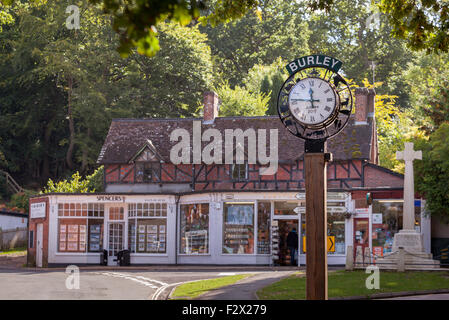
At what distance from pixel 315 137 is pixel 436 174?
20.7 m

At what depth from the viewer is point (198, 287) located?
889 inches

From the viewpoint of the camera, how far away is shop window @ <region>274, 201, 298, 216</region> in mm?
36188

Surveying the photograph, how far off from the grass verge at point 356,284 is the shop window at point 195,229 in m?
11.9

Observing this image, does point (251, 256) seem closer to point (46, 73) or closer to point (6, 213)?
point (6, 213)

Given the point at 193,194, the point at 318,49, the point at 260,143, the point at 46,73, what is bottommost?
the point at 193,194

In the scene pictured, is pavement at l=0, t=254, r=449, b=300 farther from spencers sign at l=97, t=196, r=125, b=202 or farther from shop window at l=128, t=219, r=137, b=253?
spencers sign at l=97, t=196, r=125, b=202

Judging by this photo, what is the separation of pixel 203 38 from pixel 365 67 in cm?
1872

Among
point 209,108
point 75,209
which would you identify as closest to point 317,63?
point 75,209

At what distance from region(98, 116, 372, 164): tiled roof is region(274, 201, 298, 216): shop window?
15.9 ft

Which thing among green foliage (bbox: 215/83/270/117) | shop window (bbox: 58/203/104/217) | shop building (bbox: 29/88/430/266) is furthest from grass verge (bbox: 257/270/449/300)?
green foliage (bbox: 215/83/270/117)

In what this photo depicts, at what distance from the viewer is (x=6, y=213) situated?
49.3 m

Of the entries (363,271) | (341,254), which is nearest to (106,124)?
(341,254)

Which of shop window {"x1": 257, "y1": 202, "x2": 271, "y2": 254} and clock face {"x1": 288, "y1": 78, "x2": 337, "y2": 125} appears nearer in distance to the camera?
A: clock face {"x1": 288, "y1": 78, "x2": 337, "y2": 125}

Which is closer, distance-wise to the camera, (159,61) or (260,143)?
(260,143)
